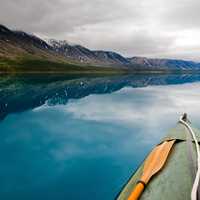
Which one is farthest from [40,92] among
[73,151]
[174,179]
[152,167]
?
[174,179]

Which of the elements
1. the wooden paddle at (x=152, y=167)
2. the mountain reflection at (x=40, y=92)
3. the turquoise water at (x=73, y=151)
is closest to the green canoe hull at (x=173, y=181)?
the wooden paddle at (x=152, y=167)

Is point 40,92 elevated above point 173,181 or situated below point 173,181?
below

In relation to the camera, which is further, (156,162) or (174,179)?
(156,162)

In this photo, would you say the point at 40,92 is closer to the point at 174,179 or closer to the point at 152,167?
the point at 152,167

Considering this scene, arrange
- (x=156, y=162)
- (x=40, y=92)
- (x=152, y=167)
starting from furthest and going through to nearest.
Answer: (x=40, y=92), (x=156, y=162), (x=152, y=167)

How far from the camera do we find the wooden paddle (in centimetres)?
667

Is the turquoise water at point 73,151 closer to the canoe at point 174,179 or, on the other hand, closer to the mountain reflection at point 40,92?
the canoe at point 174,179

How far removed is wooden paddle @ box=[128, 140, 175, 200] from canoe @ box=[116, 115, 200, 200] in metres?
0.09

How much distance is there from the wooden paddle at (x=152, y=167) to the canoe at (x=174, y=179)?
0.09 meters

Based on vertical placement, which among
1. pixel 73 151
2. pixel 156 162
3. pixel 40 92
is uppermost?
pixel 156 162

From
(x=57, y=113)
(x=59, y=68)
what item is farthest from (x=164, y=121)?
(x=59, y=68)

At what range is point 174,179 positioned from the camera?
24.5 feet

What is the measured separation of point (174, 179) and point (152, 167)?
1.01 metres

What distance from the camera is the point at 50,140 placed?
18391mm
